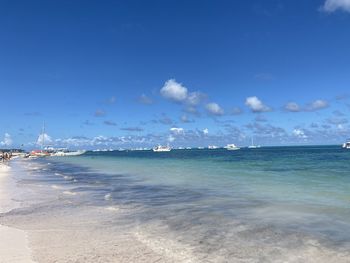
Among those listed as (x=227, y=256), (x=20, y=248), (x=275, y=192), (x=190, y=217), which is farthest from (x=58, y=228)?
(x=275, y=192)

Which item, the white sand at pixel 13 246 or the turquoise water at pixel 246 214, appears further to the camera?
the turquoise water at pixel 246 214

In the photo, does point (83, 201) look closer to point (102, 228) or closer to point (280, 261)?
point (102, 228)

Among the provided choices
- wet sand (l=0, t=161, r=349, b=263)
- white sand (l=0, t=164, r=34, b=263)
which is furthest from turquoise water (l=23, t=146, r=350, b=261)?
white sand (l=0, t=164, r=34, b=263)

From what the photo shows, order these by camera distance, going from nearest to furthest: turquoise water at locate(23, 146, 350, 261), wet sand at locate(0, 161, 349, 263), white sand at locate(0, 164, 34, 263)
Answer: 1. white sand at locate(0, 164, 34, 263)
2. wet sand at locate(0, 161, 349, 263)
3. turquoise water at locate(23, 146, 350, 261)

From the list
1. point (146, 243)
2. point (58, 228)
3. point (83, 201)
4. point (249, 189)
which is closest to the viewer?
point (146, 243)

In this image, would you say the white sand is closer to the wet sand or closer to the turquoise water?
the wet sand

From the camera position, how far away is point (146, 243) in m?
13.9

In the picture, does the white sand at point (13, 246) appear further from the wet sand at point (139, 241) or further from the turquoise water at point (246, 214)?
the turquoise water at point (246, 214)

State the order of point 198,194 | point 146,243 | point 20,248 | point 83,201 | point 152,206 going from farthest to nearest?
point 198,194 → point 83,201 → point 152,206 → point 146,243 → point 20,248

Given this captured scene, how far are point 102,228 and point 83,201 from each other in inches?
364

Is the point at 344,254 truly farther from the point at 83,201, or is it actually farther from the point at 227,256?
the point at 83,201

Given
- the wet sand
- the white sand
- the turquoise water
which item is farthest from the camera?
the turquoise water

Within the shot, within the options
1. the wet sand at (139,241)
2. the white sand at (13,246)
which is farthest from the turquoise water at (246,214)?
the white sand at (13,246)

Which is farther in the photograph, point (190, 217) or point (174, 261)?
point (190, 217)
